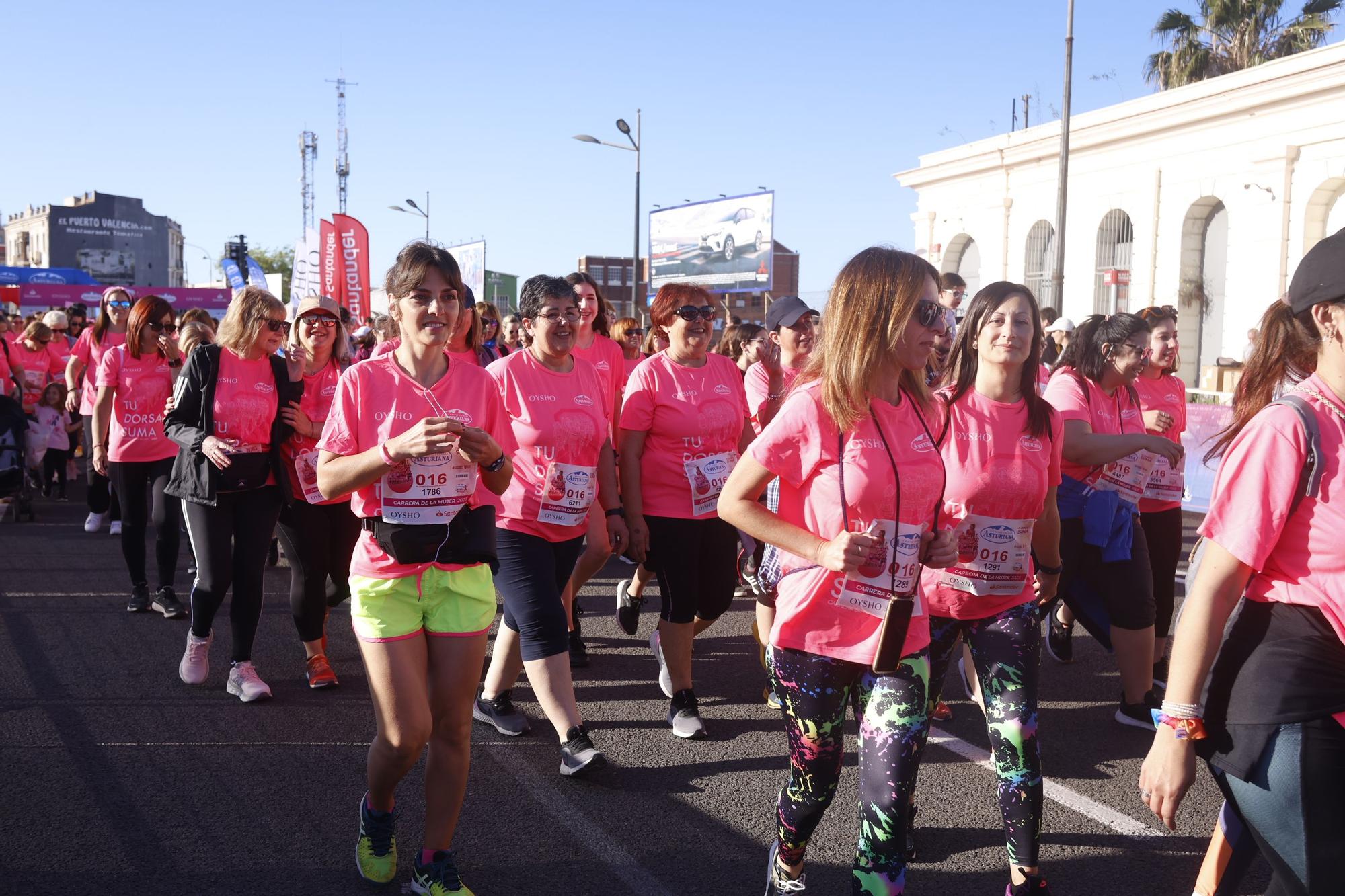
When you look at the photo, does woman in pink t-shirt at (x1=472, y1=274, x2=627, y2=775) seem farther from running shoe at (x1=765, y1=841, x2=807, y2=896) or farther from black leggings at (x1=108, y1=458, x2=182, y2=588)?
black leggings at (x1=108, y1=458, x2=182, y2=588)

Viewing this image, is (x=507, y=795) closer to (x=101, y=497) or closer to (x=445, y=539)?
(x=445, y=539)

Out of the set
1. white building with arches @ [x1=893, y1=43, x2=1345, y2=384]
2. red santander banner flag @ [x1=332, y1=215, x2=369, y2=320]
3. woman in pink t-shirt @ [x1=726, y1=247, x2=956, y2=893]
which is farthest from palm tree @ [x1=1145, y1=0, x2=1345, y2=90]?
woman in pink t-shirt @ [x1=726, y1=247, x2=956, y2=893]

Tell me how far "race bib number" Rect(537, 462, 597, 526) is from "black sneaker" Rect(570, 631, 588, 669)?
1.81 metres

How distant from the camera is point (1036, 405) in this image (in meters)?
3.72

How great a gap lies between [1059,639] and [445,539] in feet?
14.1

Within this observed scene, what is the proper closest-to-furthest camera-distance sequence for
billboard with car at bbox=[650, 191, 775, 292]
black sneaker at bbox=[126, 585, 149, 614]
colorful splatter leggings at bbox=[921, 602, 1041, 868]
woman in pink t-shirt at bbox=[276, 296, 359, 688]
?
colorful splatter leggings at bbox=[921, 602, 1041, 868]
woman in pink t-shirt at bbox=[276, 296, 359, 688]
black sneaker at bbox=[126, 585, 149, 614]
billboard with car at bbox=[650, 191, 775, 292]

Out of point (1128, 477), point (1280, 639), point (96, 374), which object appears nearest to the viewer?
point (1280, 639)

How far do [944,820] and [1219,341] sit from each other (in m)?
27.1

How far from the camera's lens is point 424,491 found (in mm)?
3377

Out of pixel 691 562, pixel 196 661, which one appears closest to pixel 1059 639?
pixel 691 562

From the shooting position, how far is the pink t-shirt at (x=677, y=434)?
5.06m

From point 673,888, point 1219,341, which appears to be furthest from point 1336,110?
point 673,888

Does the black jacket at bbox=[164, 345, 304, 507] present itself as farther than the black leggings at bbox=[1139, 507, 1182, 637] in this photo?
No

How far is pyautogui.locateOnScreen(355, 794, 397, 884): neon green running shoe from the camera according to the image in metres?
3.54
